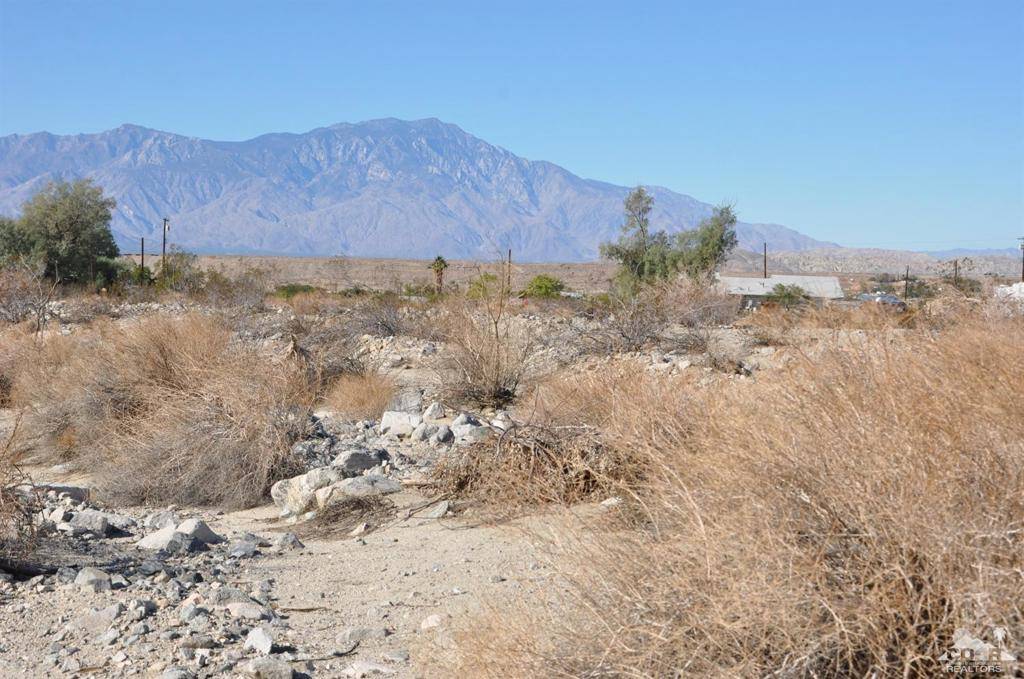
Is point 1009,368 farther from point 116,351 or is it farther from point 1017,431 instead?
point 116,351

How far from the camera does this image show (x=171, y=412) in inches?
439

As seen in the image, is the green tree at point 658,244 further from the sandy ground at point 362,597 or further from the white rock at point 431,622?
the white rock at point 431,622

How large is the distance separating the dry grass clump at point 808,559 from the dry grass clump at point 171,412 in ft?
21.0

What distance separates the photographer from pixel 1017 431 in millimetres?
4188

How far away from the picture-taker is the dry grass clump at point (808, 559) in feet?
10.9

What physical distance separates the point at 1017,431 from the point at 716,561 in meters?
1.52

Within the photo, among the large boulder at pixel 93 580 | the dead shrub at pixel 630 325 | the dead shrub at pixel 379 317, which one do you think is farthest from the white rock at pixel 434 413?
the dead shrub at pixel 379 317

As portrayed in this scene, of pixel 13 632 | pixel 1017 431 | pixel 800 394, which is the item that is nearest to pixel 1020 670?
pixel 1017 431

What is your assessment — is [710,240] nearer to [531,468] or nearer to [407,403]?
[407,403]

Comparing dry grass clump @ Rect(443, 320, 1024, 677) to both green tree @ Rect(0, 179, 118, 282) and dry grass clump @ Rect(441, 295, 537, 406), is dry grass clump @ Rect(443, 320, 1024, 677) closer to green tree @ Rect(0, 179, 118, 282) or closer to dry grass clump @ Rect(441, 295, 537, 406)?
dry grass clump @ Rect(441, 295, 537, 406)

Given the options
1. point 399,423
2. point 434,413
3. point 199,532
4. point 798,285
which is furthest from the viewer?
point 798,285

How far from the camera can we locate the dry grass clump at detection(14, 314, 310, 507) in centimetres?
1030

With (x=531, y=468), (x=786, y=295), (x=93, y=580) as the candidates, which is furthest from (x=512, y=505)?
(x=786, y=295)

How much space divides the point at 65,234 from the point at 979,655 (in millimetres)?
51658
